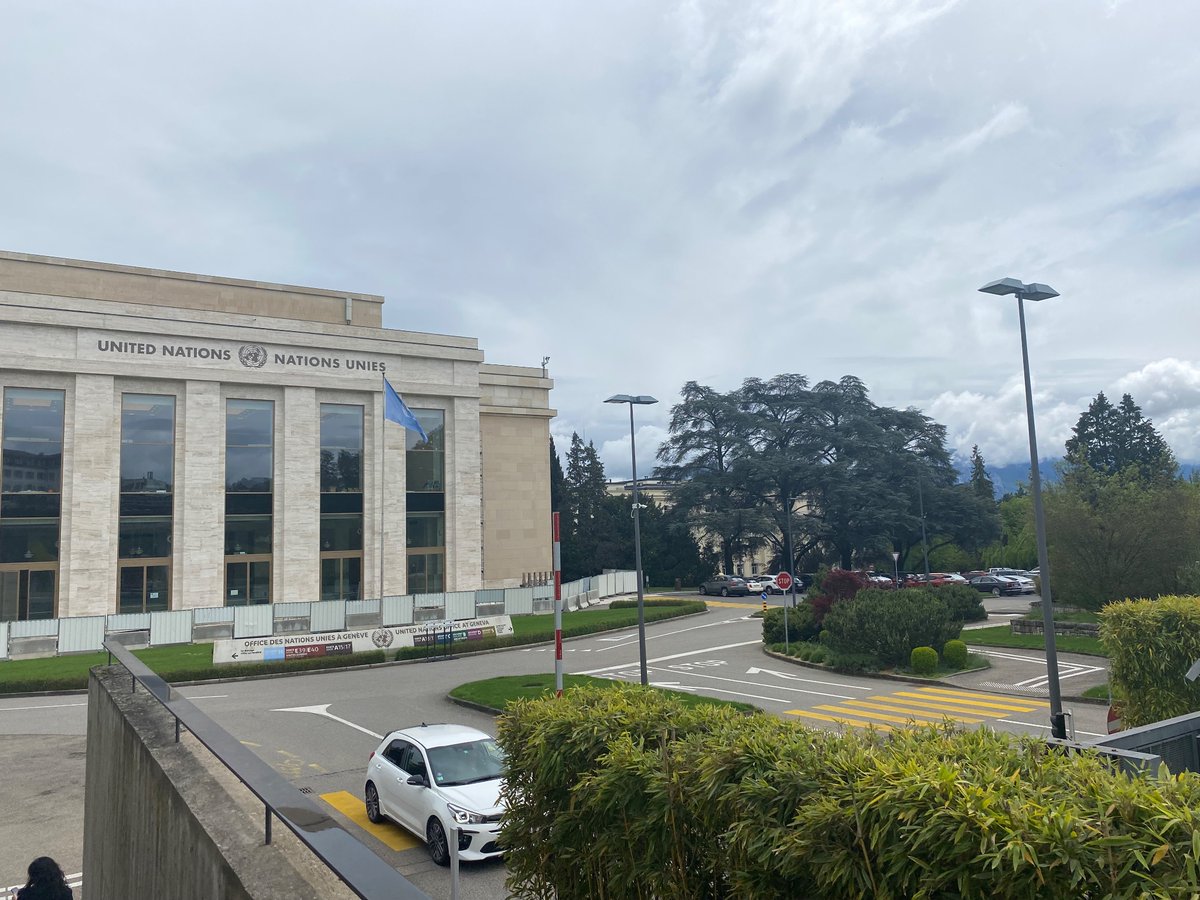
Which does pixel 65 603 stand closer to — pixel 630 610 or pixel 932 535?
pixel 630 610

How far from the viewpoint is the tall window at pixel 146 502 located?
40.4m

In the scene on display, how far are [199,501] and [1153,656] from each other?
4066cm

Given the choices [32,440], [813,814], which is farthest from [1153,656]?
[32,440]

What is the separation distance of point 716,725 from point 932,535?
65.2 meters

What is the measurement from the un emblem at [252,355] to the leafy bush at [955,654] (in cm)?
3593

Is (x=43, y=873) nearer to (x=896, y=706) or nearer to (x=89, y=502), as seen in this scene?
(x=896, y=706)

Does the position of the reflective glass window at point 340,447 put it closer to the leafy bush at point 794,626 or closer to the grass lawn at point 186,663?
the grass lawn at point 186,663

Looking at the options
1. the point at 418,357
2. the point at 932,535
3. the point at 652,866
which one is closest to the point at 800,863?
the point at 652,866

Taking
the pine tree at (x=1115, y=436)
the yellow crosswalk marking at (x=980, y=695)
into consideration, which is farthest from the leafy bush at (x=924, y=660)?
the pine tree at (x=1115, y=436)

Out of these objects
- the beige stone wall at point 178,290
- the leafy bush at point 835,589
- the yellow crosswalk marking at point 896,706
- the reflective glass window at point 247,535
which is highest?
the beige stone wall at point 178,290

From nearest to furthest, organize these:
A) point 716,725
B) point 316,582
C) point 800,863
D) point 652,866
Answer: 1. point 800,863
2. point 652,866
3. point 716,725
4. point 316,582

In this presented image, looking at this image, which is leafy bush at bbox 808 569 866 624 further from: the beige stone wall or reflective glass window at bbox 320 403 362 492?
the beige stone wall

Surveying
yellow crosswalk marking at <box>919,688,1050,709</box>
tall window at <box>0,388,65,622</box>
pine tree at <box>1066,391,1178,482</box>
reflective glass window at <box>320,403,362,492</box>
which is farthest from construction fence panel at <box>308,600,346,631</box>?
pine tree at <box>1066,391,1178,482</box>

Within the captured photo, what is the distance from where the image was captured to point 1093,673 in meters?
25.8
